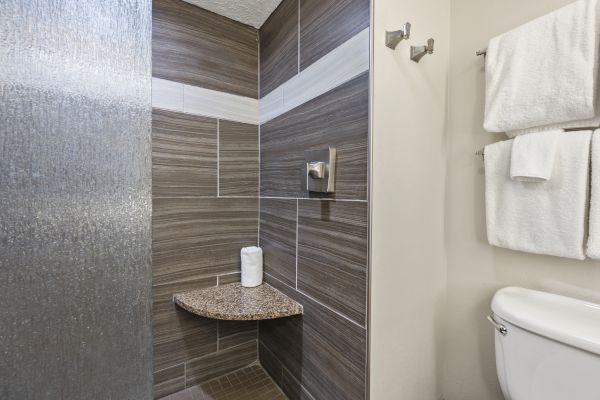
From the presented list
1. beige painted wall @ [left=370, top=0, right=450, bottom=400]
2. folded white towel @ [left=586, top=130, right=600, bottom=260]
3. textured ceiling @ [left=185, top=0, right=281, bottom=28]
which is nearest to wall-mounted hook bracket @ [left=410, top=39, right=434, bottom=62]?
beige painted wall @ [left=370, top=0, right=450, bottom=400]

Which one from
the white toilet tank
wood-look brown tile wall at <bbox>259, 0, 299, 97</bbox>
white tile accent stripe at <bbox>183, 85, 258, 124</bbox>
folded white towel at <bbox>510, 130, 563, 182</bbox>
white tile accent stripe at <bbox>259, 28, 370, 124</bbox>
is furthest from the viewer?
white tile accent stripe at <bbox>183, 85, 258, 124</bbox>

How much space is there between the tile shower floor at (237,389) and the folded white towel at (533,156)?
1285 millimetres

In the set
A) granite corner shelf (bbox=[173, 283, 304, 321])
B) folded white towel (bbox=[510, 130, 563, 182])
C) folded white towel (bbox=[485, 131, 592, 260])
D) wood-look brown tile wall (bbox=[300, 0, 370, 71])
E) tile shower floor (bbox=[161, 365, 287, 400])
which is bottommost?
tile shower floor (bbox=[161, 365, 287, 400])

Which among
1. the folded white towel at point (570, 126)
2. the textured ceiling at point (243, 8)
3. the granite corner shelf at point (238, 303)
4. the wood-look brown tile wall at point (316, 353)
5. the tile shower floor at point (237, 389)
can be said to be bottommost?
the tile shower floor at point (237, 389)

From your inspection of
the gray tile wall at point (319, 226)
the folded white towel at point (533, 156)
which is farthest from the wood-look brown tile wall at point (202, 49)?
the folded white towel at point (533, 156)

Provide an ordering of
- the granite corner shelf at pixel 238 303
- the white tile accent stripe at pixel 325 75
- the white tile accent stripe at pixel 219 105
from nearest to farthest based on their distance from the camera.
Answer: the white tile accent stripe at pixel 325 75, the granite corner shelf at pixel 238 303, the white tile accent stripe at pixel 219 105

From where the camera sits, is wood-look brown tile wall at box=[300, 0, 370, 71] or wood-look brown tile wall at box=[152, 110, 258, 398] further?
wood-look brown tile wall at box=[152, 110, 258, 398]

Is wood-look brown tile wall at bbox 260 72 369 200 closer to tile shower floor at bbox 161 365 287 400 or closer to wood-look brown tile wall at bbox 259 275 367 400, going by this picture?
wood-look brown tile wall at bbox 259 275 367 400

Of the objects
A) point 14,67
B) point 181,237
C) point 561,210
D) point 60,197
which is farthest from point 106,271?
point 561,210

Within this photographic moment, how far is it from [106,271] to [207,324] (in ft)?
3.18

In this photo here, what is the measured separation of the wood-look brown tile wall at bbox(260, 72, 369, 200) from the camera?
816 mm

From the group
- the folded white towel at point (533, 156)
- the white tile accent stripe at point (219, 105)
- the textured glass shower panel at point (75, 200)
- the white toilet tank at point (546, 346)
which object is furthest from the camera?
the white tile accent stripe at point (219, 105)

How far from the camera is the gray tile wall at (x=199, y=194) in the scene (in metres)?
1.18

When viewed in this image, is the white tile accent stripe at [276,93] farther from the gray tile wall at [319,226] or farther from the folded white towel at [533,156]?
the folded white towel at [533,156]
